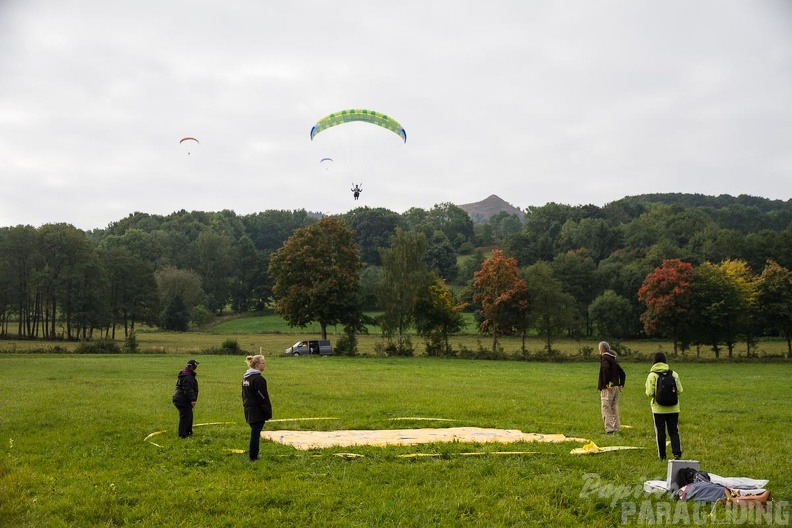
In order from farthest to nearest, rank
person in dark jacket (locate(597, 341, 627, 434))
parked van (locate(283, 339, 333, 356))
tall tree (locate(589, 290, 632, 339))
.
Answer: tall tree (locate(589, 290, 632, 339)) < parked van (locate(283, 339, 333, 356)) < person in dark jacket (locate(597, 341, 627, 434))

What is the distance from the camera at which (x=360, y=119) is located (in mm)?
38094

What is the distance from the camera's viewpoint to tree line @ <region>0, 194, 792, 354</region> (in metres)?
54.8

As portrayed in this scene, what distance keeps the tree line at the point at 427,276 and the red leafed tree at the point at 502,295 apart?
205 millimetres

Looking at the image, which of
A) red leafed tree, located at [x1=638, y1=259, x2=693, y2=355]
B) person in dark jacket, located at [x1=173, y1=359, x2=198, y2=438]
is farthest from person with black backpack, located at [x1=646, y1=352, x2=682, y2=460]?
red leafed tree, located at [x1=638, y1=259, x2=693, y2=355]

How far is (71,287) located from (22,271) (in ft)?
21.9

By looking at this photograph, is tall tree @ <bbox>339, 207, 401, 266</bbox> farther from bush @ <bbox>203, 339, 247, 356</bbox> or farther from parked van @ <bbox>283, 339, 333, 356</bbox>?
bush @ <bbox>203, 339, 247, 356</bbox>

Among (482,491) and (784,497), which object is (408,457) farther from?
(784,497)

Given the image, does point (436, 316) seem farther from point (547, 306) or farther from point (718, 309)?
point (718, 309)

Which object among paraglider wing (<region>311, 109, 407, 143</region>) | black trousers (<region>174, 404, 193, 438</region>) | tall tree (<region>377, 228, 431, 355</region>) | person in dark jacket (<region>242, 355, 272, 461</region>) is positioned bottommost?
black trousers (<region>174, 404, 193, 438</region>)

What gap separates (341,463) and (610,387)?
7103 mm

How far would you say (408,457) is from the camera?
11.8 meters

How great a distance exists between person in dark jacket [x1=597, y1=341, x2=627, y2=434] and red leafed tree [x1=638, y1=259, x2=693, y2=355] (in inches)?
1581

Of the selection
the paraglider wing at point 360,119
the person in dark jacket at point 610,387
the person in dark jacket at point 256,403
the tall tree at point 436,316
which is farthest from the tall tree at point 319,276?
the person in dark jacket at point 256,403

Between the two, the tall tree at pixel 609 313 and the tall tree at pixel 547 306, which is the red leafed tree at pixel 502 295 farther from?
the tall tree at pixel 609 313
